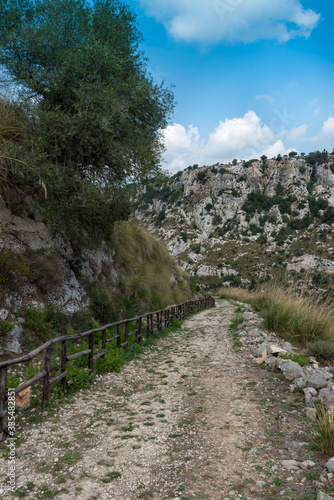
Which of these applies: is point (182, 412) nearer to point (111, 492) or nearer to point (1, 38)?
point (111, 492)

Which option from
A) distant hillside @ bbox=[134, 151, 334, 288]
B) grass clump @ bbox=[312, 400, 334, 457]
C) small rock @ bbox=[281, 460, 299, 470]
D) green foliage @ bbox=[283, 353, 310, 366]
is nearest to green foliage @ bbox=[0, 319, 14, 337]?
small rock @ bbox=[281, 460, 299, 470]

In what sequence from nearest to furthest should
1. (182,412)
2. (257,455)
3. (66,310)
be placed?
1. (257,455)
2. (182,412)
3. (66,310)

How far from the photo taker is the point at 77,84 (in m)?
9.47

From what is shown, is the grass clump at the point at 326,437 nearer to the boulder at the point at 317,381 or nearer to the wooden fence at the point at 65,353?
the boulder at the point at 317,381

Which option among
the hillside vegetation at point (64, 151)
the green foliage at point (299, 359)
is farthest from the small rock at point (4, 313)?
the green foliage at point (299, 359)

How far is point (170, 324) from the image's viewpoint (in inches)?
612

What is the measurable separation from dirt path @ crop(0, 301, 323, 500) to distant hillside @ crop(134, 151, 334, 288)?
5570 cm

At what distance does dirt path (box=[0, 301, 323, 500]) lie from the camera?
3.08m

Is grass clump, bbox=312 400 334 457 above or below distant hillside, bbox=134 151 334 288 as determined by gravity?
below

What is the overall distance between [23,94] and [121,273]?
7.93m

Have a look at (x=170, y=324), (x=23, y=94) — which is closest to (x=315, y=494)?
(x=23, y=94)

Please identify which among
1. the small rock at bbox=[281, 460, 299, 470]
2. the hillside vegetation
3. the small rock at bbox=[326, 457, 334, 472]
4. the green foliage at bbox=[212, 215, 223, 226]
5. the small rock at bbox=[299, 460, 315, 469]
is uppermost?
the green foliage at bbox=[212, 215, 223, 226]

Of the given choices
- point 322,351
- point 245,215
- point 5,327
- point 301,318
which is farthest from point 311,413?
point 245,215

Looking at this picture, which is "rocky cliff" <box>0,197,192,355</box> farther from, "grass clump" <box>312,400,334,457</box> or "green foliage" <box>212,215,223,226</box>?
"green foliage" <box>212,215,223,226</box>
